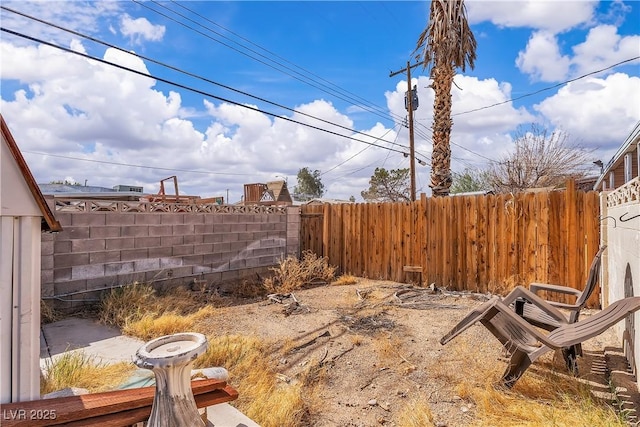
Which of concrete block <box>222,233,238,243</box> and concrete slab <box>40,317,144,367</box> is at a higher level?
concrete block <box>222,233,238,243</box>

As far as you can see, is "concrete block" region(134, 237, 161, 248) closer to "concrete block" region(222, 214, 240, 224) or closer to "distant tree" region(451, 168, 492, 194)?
"concrete block" region(222, 214, 240, 224)

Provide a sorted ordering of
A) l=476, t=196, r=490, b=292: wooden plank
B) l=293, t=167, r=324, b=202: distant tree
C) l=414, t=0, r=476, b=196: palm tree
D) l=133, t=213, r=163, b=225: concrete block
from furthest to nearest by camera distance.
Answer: l=293, t=167, r=324, b=202: distant tree < l=414, t=0, r=476, b=196: palm tree < l=476, t=196, r=490, b=292: wooden plank < l=133, t=213, r=163, b=225: concrete block

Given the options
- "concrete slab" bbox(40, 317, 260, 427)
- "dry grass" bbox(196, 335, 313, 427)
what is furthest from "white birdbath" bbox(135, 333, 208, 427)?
"concrete slab" bbox(40, 317, 260, 427)

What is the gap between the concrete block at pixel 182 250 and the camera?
256 inches

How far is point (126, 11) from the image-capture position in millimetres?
5582

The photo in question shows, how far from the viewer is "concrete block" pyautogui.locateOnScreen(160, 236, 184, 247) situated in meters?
6.33

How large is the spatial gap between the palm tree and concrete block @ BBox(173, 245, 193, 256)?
19.4 feet

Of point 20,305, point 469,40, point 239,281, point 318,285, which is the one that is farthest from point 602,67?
point 20,305

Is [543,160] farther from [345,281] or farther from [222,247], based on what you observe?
[222,247]

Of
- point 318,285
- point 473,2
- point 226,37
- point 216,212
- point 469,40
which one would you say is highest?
point 473,2

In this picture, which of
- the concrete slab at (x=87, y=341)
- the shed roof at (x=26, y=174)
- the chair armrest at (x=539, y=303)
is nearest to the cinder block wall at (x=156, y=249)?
the concrete slab at (x=87, y=341)

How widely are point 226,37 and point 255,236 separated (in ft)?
14.3

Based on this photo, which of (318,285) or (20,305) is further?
(318,285)

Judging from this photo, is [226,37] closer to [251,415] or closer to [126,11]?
[126,11]
